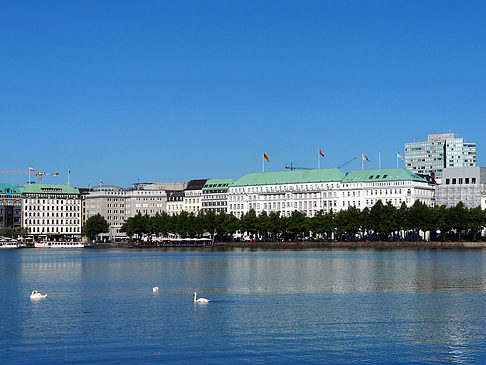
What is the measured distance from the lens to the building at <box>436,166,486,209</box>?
184 m

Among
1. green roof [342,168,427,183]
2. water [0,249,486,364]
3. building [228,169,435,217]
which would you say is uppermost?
green roof [342,168,427,183]

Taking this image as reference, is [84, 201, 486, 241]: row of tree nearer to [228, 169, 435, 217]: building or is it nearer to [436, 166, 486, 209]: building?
[228, 169, 435, 217]: building

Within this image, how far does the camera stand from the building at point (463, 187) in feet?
604

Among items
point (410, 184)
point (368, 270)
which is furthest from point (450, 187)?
point (368, 270)

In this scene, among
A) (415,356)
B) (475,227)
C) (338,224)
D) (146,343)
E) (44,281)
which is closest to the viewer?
(415,356)

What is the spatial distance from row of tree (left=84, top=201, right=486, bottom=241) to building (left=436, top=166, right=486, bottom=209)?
40.4 feet

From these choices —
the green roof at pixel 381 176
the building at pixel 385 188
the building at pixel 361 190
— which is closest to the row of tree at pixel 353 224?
the building at pixel 361 190

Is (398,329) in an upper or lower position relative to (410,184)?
lower

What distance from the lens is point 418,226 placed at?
157 meters

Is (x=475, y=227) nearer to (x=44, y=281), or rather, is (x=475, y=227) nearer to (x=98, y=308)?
(x=44, y=281)

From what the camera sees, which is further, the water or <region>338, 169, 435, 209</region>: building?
<region>338, 169, 435, 209</region>: building

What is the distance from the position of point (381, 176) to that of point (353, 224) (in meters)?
29.9

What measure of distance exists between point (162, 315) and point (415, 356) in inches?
648

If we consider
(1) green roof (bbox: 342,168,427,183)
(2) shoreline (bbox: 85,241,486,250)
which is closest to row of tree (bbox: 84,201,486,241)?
(2) shoreline (bbox: 85,241,486,250)
